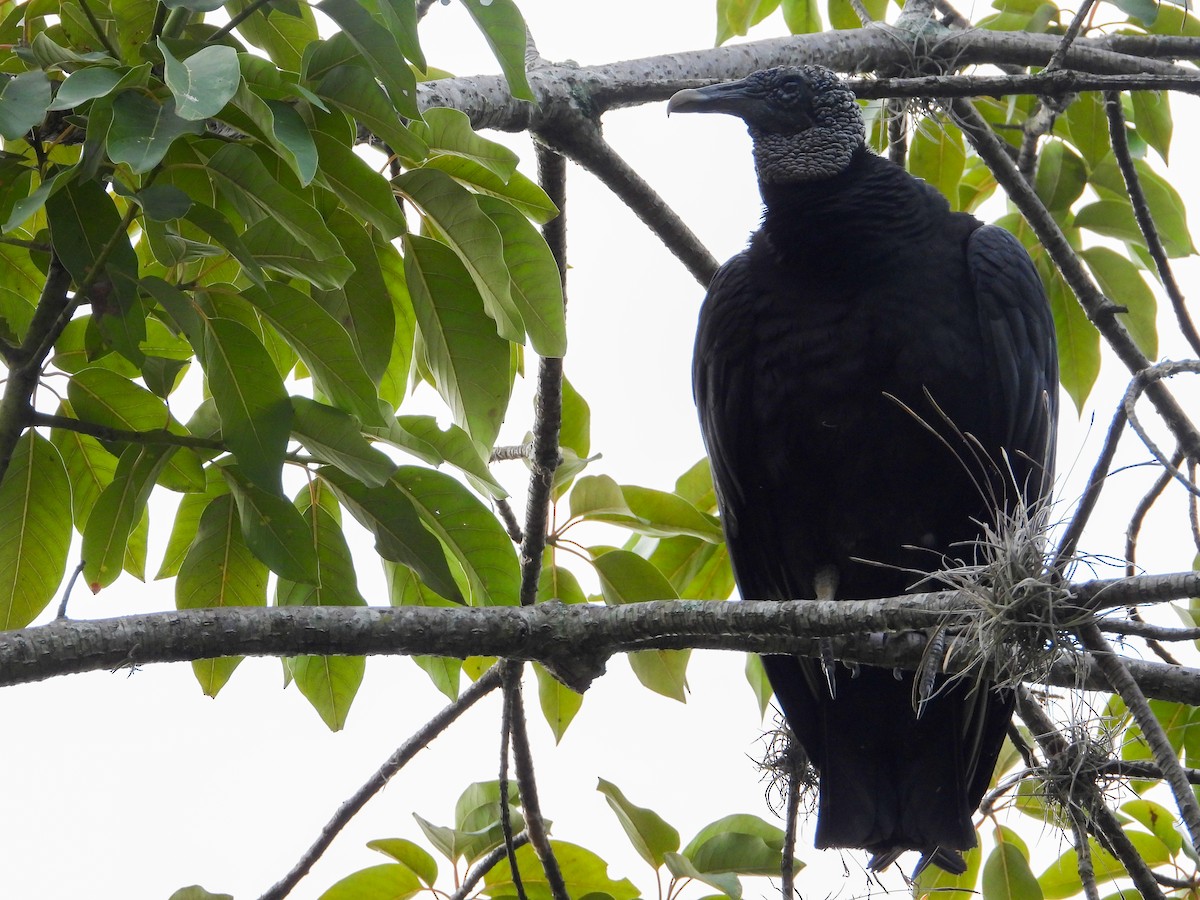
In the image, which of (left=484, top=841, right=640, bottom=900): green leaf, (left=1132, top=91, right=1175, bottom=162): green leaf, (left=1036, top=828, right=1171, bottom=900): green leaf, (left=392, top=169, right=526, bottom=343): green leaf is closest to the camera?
(left=392, top=169, right=526, bottom=343): green leaf

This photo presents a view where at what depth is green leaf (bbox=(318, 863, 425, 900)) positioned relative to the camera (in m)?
2.26

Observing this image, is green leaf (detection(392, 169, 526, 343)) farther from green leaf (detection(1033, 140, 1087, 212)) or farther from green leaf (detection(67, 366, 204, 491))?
green leaf (detection(1033, 140, 1087, 212))

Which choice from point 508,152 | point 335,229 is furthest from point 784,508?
point 335,229

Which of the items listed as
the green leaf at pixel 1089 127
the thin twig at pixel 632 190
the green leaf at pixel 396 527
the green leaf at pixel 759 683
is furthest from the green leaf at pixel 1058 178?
the green leaf at pixel 396 527

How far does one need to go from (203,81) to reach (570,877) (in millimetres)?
1780

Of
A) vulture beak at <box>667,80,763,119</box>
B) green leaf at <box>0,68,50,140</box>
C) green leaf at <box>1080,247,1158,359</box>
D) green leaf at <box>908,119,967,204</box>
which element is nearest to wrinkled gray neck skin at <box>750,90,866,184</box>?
vulture beak at <box>667,80,763,119</box>

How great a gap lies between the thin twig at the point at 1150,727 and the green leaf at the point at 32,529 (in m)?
1.49

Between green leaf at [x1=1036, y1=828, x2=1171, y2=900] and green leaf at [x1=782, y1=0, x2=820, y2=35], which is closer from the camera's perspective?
green leaf at [x1=1036, y1=828, x2=1171, y2=900]

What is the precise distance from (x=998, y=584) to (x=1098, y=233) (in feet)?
5.46

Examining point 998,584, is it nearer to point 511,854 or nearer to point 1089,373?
point 511,854

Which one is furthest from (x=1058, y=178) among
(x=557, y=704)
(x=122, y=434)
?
(x=122, y=434)

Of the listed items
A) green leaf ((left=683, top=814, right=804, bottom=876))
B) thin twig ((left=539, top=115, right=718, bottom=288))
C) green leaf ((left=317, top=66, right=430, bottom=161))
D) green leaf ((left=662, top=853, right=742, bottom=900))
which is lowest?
green leaf ((left=662, top=853, right=742, bottom=900))

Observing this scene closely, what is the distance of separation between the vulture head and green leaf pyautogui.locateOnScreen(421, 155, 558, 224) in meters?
1.28

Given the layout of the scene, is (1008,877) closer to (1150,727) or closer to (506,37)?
(1150,727)
